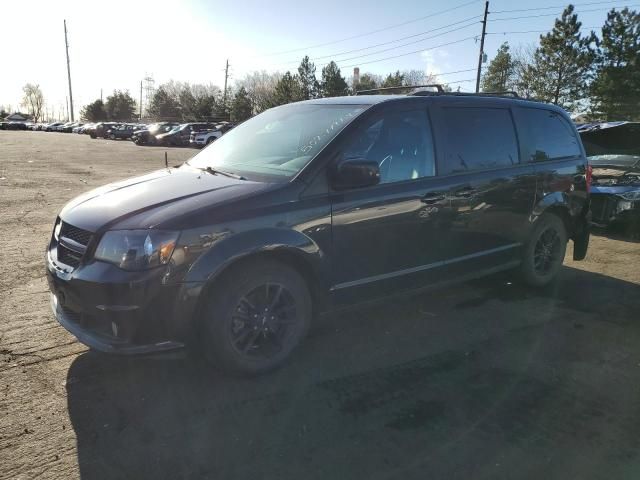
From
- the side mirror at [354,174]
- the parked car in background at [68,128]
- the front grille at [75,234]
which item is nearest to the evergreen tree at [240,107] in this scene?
the parked car in background at [68,128]

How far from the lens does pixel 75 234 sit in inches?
126

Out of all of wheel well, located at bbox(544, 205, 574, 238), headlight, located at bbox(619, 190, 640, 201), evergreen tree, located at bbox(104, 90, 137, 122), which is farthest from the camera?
evergreen tree, located at bbox(104, 90, 137, 122)

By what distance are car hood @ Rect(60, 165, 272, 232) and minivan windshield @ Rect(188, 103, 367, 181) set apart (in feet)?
0.87

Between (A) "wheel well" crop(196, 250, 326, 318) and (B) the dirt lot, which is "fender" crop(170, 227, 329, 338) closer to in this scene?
(A) "wheel well" crop(196, 250, 326, 318)

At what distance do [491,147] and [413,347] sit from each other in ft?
6.55

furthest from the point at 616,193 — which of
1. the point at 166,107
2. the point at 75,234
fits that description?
the point at 166,107

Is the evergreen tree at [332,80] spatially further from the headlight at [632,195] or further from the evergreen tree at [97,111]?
the evergreen tree at [97,111]

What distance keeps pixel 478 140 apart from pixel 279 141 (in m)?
1.80

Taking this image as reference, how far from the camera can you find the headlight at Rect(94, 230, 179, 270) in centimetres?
289

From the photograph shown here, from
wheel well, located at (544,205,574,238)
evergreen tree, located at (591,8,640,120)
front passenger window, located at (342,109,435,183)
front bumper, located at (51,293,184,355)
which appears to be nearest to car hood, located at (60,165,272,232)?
front bumper, located at (51,293,184,355)

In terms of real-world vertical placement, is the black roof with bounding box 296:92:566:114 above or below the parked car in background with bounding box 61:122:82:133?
above

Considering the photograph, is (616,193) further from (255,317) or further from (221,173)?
(255,317)

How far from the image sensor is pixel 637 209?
24.4 feet

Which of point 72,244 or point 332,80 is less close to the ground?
point 332,80
